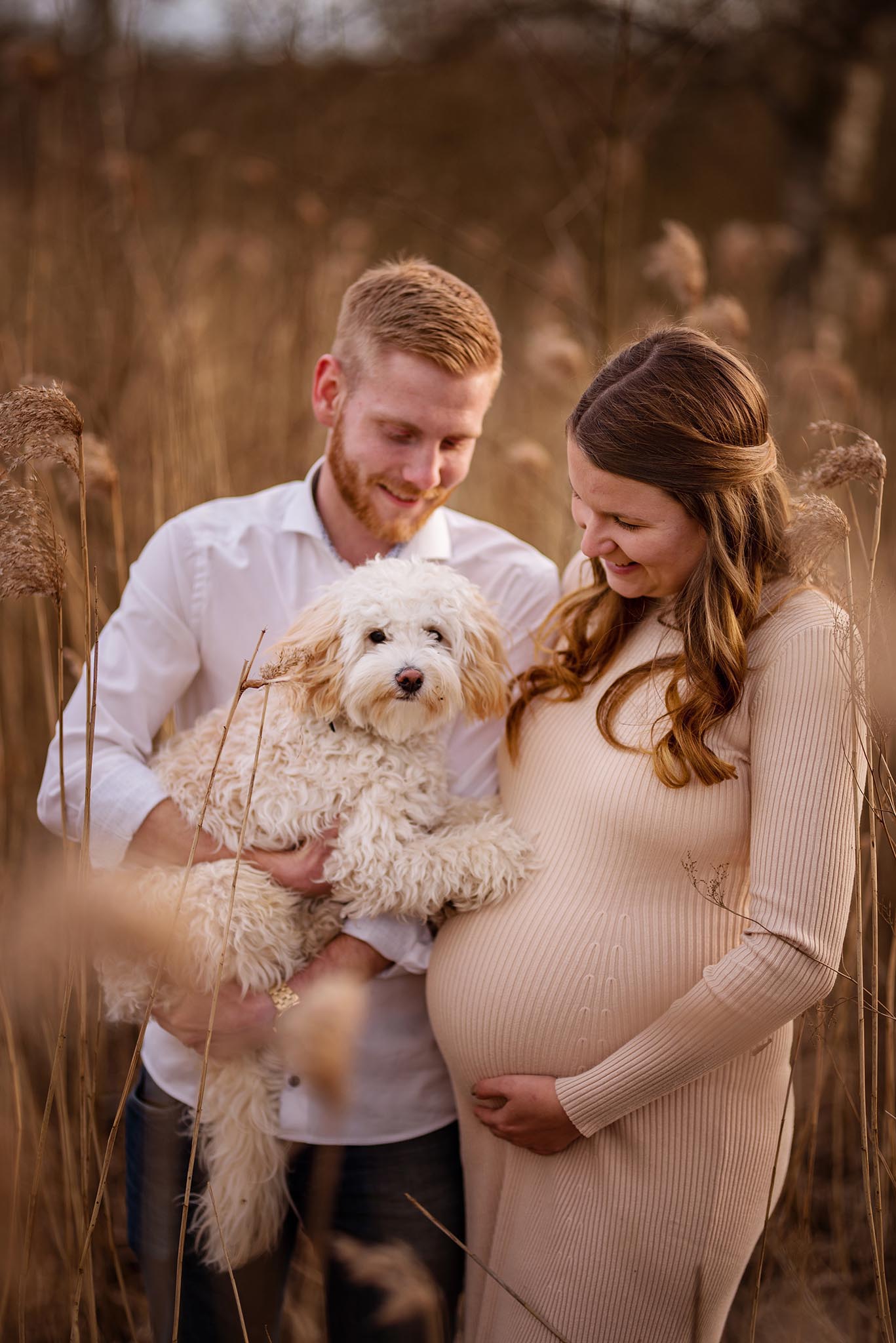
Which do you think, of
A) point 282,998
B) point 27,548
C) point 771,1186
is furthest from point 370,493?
point 771,1186

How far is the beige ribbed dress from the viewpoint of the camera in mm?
1662

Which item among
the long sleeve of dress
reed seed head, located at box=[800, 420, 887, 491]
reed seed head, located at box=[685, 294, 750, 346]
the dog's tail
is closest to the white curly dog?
the dog's tail

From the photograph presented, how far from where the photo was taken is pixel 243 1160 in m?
1.95

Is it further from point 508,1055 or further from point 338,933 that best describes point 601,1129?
point 338,933

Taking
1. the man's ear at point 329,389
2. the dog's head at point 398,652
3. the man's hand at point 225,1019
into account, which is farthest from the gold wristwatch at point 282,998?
the man's ear at point 329,389

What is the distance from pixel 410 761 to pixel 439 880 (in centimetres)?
31

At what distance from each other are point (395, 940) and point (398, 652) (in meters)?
0.67

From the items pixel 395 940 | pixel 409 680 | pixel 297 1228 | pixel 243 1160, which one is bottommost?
pixel 297 1228

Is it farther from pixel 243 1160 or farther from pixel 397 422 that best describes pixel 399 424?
pixel 243 1160

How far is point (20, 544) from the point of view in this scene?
57.3 inches

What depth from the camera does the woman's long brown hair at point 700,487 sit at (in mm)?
1775

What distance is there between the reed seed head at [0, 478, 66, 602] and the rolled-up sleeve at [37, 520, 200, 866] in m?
0.70

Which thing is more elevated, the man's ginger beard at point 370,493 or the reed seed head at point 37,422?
the reed seed head at point 37,422

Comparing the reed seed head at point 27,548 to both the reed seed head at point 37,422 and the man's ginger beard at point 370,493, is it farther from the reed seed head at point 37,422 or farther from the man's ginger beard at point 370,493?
the man's ginger beard at point 370,493
